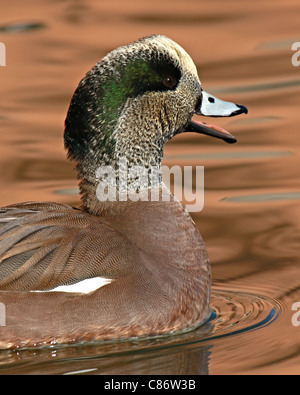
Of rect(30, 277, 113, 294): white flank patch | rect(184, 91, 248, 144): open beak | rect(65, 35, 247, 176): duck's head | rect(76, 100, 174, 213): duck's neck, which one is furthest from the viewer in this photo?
rect(184, 91, 248, 144): open beak

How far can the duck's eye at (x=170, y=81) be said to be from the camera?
543cm

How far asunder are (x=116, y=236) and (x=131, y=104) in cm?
77

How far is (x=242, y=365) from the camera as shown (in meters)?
4.83

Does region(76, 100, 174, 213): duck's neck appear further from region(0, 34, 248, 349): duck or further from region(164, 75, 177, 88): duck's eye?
region(164, 75, 177, 88): duck's eye

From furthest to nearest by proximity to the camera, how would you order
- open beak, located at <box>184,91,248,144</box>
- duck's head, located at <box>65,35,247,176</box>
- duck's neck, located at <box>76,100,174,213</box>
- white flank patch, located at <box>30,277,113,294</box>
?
open beak, located at <box>184,91,248,144</box>, duck's neck, located at <box>76,100,174,213</box>, duck's head, located at <box>65,35,247,176</box>, white flank patch, located at <box>30,277,113,294</box>

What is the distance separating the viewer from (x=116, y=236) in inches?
202

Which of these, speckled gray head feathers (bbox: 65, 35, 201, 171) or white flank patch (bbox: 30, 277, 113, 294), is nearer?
white flank patch (bbox: 30, 277, 113, 294)

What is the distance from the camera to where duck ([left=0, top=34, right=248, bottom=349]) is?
16.1 ft

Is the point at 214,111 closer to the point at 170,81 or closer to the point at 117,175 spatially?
the point at 170,81

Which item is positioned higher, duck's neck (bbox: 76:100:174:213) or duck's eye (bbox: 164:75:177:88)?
duck's eye (bbox: 164:75:177:88)

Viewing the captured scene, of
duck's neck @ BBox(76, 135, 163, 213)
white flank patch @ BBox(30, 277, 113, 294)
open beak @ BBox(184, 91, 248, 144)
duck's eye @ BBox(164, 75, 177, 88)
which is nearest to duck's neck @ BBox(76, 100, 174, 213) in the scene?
duck's neck @ BBox(76, 135, 163, 213)

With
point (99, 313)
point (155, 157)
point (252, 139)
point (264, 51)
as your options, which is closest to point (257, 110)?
point (252, 139)

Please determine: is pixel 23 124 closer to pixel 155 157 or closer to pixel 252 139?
pixel 252 139

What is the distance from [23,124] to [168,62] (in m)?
3.92
